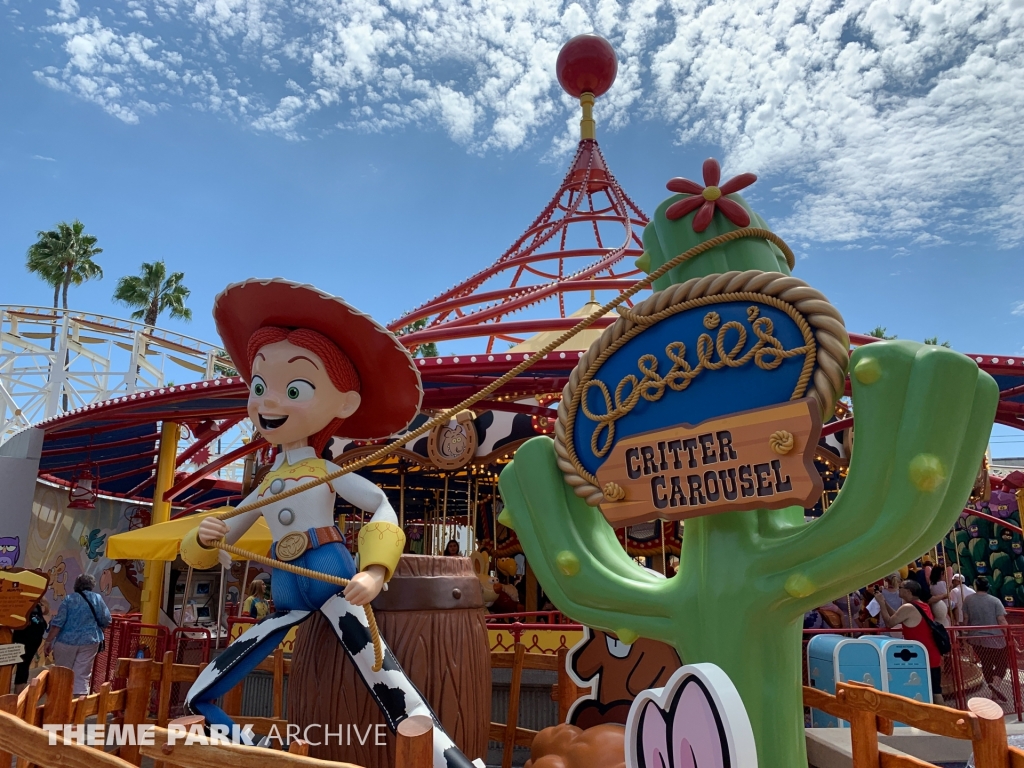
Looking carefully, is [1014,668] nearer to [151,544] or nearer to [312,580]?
[312,580]

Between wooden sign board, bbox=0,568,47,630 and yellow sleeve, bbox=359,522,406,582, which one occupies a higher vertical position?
yellow sleeve, bbox=359,522,406,582

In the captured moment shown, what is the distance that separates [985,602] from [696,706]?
7.44 m

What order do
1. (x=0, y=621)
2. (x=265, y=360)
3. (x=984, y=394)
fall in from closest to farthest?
(x=984, y=394), (x=265, y=360), (x=0, y=621)

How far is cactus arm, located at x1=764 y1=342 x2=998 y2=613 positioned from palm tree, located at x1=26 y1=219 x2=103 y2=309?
3281 cm

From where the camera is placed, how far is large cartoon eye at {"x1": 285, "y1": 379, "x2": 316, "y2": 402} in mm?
3273

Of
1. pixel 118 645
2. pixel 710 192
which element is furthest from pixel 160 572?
pixel 710 192

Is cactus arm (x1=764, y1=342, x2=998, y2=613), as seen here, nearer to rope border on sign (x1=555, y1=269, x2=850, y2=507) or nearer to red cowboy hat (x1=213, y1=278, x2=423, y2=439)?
rope border on sign (x1=555, y1=269, x2=850, y2=507)

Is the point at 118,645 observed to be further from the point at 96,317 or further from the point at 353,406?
the point at 96,317

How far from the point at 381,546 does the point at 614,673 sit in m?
1.06

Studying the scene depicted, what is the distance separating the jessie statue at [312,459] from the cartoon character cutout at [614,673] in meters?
0.62

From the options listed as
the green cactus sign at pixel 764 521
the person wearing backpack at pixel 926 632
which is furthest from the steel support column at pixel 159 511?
the person wearing backpack at pixel 926 632

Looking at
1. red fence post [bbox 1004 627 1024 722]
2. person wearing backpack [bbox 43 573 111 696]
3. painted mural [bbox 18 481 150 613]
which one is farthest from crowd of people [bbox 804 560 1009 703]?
painted mural [bbox 18 481 150 613]

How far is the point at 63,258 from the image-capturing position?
95.9ft

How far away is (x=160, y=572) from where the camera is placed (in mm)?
8914
